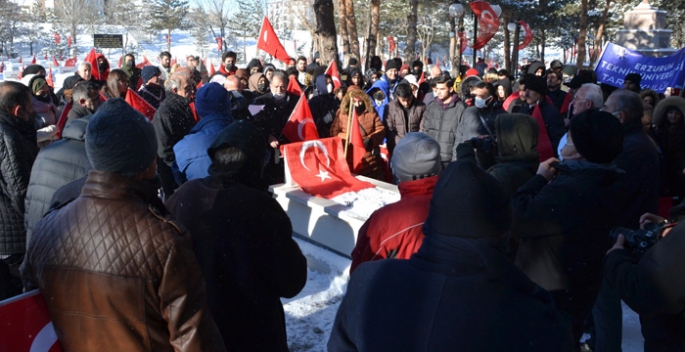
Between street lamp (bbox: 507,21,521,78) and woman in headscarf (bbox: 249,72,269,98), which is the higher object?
street lamp (bbox: 507,21,521,78)

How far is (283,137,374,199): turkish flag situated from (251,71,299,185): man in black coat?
0.73 metres

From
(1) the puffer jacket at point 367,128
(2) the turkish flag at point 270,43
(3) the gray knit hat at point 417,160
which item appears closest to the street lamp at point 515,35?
(2) the turkish flag at point 270,43

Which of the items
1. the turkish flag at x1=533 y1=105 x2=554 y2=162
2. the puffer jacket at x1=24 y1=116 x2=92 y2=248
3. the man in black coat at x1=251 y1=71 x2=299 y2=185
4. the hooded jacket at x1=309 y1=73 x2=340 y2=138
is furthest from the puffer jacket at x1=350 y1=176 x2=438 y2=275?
the hooded jacket at x1=309 y1=73 x2=340 y2=138

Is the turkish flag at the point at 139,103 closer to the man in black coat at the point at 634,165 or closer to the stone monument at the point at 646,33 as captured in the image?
the man in black coat at the point at 634,165

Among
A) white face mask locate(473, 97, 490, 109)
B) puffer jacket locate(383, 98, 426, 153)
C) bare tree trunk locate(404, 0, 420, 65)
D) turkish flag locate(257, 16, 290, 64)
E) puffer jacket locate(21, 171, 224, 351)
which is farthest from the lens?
bare tree trunk locate(404, 0, 420, 65)

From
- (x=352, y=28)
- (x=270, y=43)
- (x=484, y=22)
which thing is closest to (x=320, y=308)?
(x=270, y=43)

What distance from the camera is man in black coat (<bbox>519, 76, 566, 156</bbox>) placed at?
256 inches

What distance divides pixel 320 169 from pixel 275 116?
128cm

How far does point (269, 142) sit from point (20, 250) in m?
3.48

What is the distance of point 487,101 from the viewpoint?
650 centimetres

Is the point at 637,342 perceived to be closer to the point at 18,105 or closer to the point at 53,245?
the point at 53,245

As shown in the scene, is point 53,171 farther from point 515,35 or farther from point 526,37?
point 515,35

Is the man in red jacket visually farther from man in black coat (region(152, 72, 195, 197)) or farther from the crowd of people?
man in black coat (region(152, 72, 195, 197))

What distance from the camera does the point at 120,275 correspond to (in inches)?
76.0
